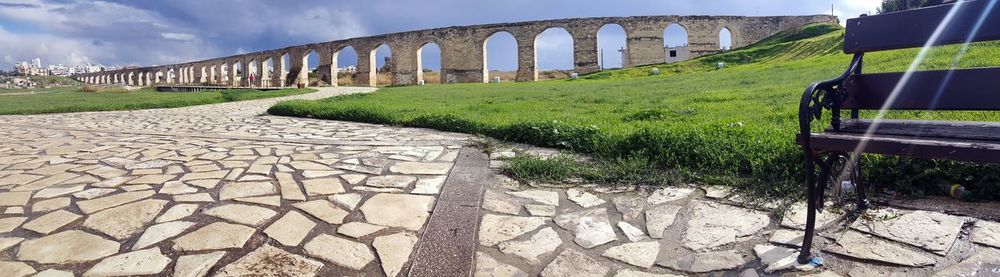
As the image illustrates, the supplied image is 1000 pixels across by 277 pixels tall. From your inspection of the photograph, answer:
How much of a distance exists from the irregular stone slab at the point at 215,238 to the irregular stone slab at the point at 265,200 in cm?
34

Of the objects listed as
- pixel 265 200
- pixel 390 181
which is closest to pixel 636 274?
pixel 390 181

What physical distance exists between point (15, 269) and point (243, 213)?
81 cm

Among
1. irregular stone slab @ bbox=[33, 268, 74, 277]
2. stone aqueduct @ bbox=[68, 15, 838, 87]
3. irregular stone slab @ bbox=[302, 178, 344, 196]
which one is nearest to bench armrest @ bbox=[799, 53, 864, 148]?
irregular stone slab @ bbox=[302, 178, 344, 196]

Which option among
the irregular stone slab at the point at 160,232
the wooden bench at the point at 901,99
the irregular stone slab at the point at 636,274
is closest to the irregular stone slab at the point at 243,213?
the irregular stone slab at the point at 160,232

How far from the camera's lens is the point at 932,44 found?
87.9 inches

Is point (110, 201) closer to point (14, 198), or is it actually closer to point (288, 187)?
point (14, 198)

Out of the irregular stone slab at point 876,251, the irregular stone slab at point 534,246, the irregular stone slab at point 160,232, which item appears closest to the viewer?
the irregular stone slab at point 876,251

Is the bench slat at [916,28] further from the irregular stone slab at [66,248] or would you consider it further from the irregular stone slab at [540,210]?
the irregular stone slab at [66,248]

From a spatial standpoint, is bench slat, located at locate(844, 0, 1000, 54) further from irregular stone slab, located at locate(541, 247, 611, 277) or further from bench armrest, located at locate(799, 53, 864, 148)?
irregular stone slab, located at locate(541, 247, 611, 277)

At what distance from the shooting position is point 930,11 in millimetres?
2262

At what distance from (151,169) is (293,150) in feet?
3.45

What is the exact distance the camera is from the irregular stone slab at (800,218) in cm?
220

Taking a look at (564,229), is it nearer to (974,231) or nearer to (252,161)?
(974,231)

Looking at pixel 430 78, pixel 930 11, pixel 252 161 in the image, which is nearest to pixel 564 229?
pixel 930 11
